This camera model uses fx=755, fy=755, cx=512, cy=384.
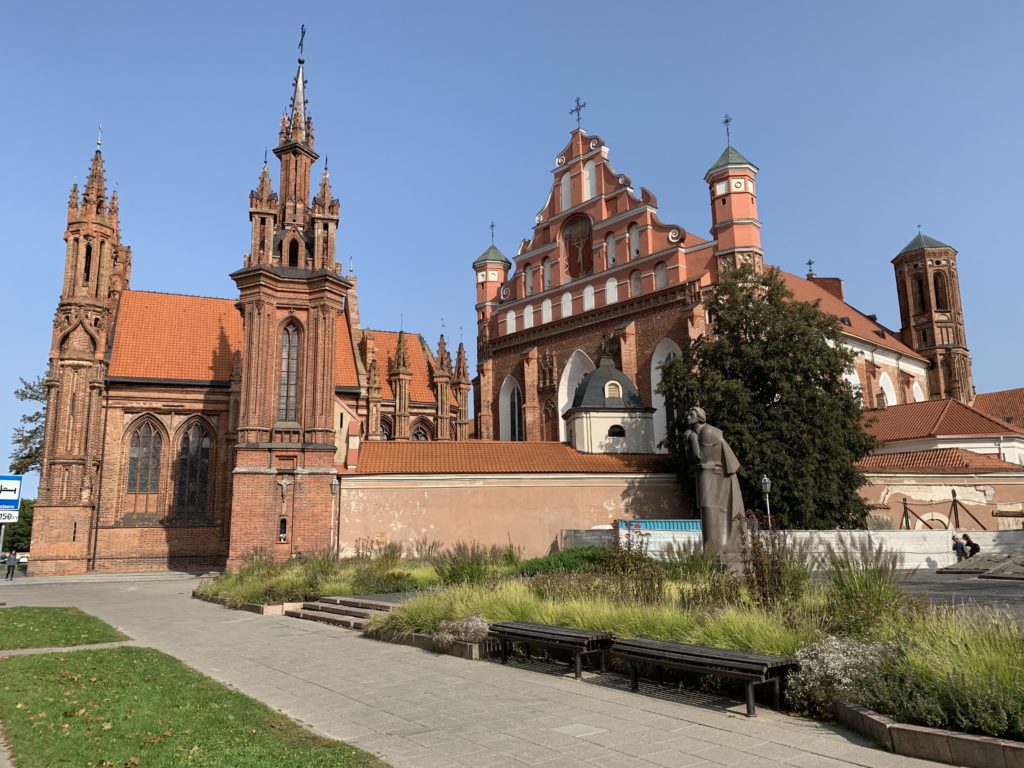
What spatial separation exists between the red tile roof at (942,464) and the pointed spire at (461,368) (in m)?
24.8

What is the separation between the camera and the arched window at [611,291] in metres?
37.7

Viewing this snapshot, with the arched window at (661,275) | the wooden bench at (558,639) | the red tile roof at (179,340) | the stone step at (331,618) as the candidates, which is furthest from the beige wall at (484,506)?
the wooden bench at (558,639)

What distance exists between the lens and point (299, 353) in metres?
28.5

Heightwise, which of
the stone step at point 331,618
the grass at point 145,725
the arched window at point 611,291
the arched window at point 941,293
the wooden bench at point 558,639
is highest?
the arched window at point 941,293

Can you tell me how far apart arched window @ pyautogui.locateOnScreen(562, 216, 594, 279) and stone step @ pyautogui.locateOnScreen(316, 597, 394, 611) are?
2667cm

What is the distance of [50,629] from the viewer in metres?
13.3

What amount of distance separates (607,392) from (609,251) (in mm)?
9230

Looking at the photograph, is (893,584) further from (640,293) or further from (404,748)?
(640,293)

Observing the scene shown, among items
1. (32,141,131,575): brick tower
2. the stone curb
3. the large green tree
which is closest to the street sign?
the stone curb

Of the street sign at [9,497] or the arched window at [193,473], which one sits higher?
the arched window at [193,473]

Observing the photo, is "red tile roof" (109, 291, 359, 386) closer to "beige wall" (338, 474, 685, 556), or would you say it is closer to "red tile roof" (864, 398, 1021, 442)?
"beige wall" (338, 474, 685, 556)

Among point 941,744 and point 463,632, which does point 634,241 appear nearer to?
point 463,632

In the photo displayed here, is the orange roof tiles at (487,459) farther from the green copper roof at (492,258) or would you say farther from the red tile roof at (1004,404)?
the red tile roof at (1004,404)

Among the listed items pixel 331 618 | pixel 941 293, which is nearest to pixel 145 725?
pixel 331 618
